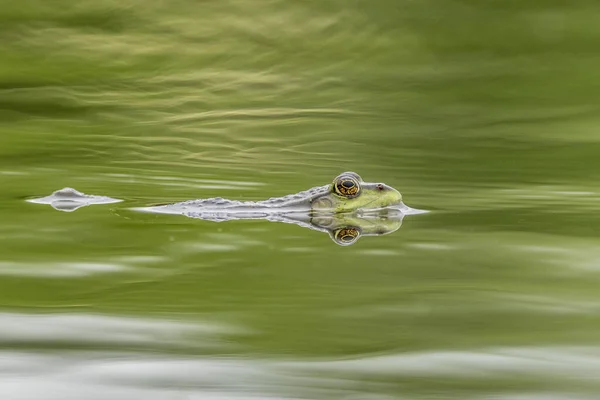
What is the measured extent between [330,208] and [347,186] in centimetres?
37

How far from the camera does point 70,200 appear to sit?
13.2 meters

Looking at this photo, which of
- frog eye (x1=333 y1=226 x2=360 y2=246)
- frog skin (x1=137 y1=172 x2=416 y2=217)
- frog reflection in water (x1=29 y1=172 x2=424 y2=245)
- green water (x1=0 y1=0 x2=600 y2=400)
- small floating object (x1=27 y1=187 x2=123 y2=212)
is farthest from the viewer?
small floating object (x1=27 y1=187 x2=123 y2=212)

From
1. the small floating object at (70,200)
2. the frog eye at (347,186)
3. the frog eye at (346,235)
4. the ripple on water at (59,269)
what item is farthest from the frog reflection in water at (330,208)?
the ripple on water at (59,269)

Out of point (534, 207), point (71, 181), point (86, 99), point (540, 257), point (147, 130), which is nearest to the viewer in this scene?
point (540, 257)

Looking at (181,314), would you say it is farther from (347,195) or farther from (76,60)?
(76,60)

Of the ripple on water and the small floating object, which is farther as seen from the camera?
the small floating object

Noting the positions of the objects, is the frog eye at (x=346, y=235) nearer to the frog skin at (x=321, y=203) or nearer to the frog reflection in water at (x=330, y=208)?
the frog reflection in water at (x=330, y=208)

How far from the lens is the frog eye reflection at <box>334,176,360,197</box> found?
36.4 ft

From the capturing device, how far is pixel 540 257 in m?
9.10

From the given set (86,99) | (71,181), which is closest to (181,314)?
(71,181)

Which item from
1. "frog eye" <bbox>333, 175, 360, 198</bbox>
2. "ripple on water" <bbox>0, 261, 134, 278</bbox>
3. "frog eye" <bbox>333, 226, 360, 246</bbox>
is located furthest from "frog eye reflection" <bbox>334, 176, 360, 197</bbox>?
"ripple on water" <bbox>0, 261, 134, 278</bbox>

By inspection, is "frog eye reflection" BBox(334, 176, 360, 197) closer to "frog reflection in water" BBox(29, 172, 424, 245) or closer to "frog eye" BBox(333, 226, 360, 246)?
"frog reflection in water" BBox(29, 172, 424, 245)

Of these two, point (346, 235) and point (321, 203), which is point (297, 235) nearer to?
point (346, 235)

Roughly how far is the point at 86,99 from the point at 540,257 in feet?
89.8
